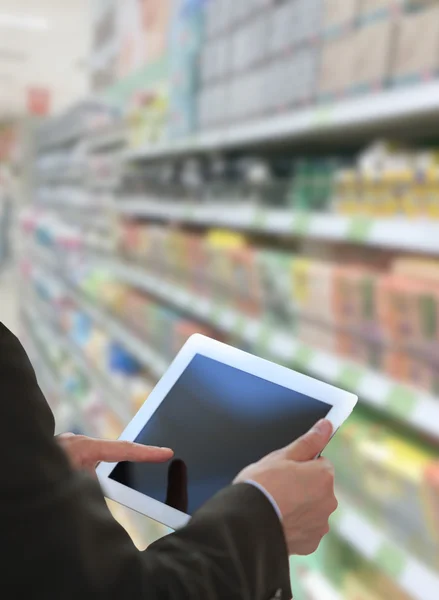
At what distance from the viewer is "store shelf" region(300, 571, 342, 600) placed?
1.71 meters

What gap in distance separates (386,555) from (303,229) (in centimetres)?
74

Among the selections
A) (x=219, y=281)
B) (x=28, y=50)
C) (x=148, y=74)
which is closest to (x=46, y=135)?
(x=28, y=50)

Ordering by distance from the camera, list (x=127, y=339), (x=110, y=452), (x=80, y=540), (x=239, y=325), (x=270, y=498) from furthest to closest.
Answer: (x=127, y=339) → (x=239, y=325) → (x=110, y=452) → (x=270, y=498) → (x=80, y=540)

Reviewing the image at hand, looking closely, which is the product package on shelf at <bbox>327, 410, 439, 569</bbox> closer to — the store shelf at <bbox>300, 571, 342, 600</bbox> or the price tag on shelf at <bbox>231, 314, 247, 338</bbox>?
the store shelf at <bbox>300, 571, 342, 600</bbox>

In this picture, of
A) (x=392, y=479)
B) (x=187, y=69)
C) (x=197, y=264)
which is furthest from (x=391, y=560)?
(x=187, y=69)

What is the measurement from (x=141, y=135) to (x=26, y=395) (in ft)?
9.37

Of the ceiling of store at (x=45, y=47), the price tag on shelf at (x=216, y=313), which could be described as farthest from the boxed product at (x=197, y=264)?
the ceiling of store at (x=45, y=47)

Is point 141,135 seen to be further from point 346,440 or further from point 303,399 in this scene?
point 303,399

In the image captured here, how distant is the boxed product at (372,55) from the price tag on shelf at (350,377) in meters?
0.60

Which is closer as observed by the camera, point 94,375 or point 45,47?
point 94,375

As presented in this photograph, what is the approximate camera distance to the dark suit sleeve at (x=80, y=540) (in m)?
0.48

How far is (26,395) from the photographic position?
20.6 inches

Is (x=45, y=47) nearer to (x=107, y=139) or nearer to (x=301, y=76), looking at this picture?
(x=107, y=139)

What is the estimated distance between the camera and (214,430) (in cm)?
74
